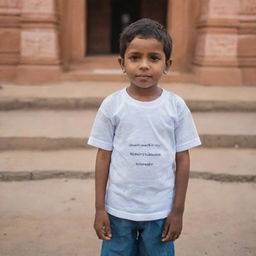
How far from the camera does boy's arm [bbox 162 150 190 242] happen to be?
1.64 meters

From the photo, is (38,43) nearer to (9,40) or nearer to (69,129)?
(9,40)

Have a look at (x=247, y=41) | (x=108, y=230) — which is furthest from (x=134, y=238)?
(x=247, y=41)

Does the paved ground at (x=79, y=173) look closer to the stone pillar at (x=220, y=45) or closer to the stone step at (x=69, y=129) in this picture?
the stone step at (x=69, y=129)

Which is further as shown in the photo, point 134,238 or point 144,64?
point 134,238

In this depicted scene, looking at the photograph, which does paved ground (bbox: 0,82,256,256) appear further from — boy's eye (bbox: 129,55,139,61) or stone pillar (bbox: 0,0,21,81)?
boy's eye (bbox: 129,55,139,61)

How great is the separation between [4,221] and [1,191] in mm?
535

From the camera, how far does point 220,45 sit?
590cm

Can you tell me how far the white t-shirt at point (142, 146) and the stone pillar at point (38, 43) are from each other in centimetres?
443

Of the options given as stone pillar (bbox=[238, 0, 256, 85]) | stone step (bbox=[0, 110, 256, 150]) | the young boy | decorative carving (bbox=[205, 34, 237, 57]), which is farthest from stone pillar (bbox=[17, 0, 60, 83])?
the young boy

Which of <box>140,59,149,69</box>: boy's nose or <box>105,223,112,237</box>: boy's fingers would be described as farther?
<box>105,223,112,237</box>: boy's fingers

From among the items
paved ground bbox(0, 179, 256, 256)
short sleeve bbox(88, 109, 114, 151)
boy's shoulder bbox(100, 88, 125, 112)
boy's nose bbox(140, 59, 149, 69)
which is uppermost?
boy's nose bbox(140, 59, 149, 69)

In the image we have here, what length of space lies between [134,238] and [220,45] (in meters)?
4.75

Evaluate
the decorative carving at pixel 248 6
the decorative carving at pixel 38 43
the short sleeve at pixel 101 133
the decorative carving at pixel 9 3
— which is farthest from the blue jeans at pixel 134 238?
the decorative carving at pixel 248 6

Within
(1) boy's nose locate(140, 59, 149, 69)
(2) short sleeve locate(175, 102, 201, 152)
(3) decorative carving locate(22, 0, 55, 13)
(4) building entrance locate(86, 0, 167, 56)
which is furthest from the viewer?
(4) building entrance locate(86, 0, 167, 56)
